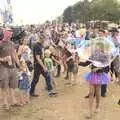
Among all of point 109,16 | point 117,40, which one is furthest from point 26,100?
point 109,16

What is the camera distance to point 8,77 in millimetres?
10117

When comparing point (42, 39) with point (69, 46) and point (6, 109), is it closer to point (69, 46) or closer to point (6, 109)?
point (6, 109)

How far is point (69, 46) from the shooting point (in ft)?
50.5

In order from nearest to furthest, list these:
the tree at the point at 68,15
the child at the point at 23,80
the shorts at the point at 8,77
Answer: the shorts at the point at 8,77 → the child at the point at 23,80 → the tree at the point at 68,15

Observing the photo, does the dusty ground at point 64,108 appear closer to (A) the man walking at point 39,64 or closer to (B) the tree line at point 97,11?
(A) the man walking at point 39,64

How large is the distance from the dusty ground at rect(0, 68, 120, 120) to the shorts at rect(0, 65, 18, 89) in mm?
594

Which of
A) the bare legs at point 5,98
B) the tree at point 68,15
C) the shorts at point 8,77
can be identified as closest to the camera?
the shorts at point 8,77

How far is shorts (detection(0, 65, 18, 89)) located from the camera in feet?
33.0

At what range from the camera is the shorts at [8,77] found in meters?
10.1

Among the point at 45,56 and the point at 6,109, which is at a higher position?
the point at 45,56

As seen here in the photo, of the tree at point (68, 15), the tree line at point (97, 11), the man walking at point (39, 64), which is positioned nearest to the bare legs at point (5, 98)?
the man walking at point (39, 64)

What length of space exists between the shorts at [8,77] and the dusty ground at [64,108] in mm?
594

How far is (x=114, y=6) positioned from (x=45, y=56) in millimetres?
92499

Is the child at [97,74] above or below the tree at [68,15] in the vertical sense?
above
